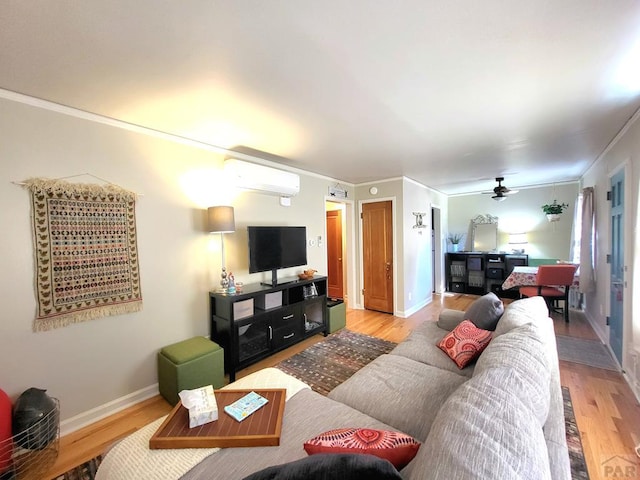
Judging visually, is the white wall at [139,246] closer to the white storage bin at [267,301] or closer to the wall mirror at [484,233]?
the white storage bin at [267,301]

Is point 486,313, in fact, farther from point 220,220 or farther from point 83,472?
point 83,472

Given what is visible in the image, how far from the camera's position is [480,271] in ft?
20.0

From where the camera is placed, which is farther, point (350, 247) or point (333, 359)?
point (350, 247)

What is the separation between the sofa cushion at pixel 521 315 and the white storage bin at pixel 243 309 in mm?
2199

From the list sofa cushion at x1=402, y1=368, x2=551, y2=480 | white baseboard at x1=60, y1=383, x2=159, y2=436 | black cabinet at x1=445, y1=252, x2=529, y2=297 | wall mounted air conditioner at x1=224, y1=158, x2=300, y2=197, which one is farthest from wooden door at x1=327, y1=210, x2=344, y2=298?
sofa cushion at x1=402, y1=368, x2=551, y2=480

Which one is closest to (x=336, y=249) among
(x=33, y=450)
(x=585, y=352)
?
(x=585, y=352)

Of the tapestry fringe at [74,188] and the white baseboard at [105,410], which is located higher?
the tapestry fringe at [74,188]

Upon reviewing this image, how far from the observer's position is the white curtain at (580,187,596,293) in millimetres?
3828

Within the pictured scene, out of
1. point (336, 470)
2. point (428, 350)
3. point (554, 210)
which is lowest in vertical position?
point (428, 350)

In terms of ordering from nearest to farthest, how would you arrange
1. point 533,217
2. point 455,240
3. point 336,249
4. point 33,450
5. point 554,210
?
1. point 33,450
2. point 554,210
3. point 336,249
4. point 533,217
5. point 455,240

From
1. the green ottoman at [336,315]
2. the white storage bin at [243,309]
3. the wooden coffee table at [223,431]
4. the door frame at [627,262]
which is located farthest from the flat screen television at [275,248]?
the door frame at [627,262]

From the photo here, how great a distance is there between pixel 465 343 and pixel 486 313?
43 centimetres

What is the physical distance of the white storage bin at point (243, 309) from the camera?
108 inches

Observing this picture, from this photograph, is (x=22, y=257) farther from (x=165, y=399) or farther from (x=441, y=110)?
(x=441, y=110)
